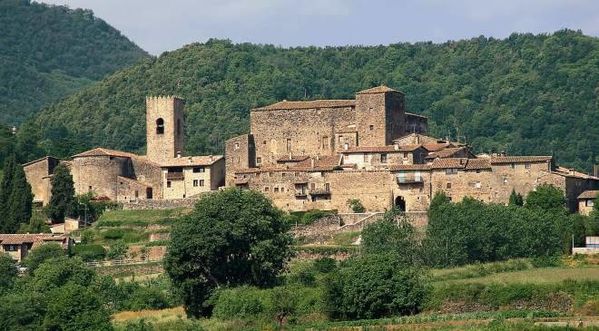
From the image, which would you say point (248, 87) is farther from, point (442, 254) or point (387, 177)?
point (442, 254)

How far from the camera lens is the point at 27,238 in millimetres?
81875

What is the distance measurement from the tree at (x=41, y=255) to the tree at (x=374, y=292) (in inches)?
783

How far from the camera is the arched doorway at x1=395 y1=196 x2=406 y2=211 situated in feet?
268

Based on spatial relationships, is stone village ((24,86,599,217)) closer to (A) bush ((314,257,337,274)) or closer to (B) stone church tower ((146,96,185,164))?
(B) stone church tower ((146,96,185,164))

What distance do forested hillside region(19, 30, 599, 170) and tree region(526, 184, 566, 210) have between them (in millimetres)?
35917

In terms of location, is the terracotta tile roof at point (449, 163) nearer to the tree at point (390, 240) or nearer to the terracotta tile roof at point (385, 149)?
the terracotta tile roof at point (385, 149)

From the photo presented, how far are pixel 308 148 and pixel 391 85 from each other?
51307mm

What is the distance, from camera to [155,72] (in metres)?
133

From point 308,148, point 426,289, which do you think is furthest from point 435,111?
point 426,289

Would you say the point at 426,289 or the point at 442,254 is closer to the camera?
the point at 426,289

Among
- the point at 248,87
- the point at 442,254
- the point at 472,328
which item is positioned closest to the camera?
the point at 472,328

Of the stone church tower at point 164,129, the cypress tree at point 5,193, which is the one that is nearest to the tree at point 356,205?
the stone church tower at point 164,129

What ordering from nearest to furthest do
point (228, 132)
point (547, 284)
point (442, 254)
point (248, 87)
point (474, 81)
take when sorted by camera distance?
point (547, 284)
point (442, 254)
point (228, 132)
point (248, 87)
point (474, 81)

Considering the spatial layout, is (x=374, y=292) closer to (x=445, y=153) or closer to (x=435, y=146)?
(x=445, y=153)
